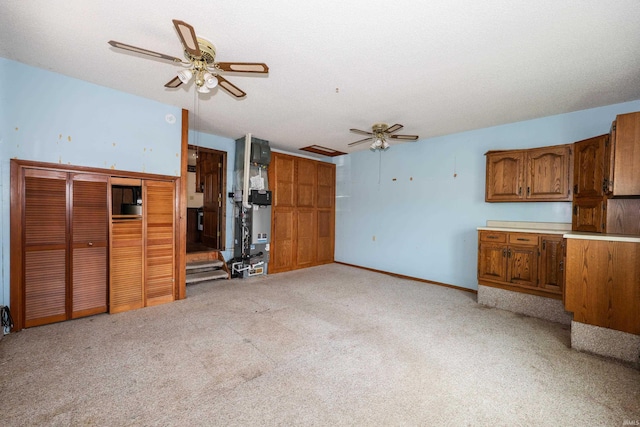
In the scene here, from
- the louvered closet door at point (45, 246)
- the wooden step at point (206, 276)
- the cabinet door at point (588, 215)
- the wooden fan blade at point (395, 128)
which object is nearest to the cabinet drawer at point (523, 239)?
the cabinet door at point (588, 215)

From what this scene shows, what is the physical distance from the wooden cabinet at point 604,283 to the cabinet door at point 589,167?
2.91ft

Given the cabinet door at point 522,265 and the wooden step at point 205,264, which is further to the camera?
the wooden step at point 205,264

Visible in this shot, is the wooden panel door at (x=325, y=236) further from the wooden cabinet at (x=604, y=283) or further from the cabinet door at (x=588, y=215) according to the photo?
the wooden cabinet at (x=604, y=283)

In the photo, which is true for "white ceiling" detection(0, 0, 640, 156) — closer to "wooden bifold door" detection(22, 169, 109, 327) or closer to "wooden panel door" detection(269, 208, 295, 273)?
"wooden bifold door" detection(22, 169, 109, 327)

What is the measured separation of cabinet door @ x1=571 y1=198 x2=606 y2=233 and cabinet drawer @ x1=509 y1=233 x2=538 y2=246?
528 millimetres

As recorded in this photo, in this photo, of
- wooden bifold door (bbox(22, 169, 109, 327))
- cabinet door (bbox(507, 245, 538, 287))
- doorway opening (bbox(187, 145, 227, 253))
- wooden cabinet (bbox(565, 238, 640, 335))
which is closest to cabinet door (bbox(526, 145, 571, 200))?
cabinet door (bbox(507, 245, 538, 287))

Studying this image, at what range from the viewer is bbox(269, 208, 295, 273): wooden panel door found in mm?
5820

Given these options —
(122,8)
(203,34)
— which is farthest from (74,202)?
(203,34)

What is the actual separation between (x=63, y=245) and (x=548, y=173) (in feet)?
20.7

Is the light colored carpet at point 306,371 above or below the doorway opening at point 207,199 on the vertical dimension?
below

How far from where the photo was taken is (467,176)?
4.72 metres

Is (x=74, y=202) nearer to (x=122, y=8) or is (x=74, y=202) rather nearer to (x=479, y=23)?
(x=122, y=8)

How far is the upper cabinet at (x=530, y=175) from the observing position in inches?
143

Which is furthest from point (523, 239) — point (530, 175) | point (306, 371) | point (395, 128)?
point (306, 371)
